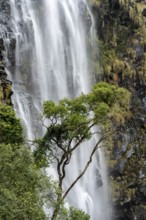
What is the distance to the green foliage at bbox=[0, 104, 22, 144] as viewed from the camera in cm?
2146

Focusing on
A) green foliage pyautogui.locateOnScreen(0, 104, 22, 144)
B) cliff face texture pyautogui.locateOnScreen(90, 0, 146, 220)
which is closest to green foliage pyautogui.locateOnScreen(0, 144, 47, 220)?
green foliage pyautogui.locateOnScreen(0, 104, 22, 144)

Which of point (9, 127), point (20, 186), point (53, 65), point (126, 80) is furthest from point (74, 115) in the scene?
point (126, 80)

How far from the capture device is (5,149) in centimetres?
1399

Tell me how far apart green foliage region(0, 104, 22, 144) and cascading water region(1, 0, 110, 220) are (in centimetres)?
845

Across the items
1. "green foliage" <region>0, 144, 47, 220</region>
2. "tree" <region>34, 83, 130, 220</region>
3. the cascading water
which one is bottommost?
"green foliage" <region>0, 144, 47, 220</region>

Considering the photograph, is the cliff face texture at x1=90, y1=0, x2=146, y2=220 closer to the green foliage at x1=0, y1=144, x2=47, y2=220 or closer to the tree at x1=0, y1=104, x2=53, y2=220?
the tree at x1=0, y1=104, x2=53, y2=220

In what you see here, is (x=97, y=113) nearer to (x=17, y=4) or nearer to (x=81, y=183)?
(x=81, y=183)

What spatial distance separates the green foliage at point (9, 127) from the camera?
21456mm

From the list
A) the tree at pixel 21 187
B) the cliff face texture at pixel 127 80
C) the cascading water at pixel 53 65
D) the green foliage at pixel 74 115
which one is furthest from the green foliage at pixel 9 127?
the cliff face texture at pixel 127 80

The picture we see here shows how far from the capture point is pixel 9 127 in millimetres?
21703

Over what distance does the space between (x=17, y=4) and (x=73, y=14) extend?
672cm

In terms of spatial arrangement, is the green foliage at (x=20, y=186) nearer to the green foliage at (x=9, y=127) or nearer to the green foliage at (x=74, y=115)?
the green foliage at (x=74, y=115)

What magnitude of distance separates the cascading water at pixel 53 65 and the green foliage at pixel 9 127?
8.45 meters

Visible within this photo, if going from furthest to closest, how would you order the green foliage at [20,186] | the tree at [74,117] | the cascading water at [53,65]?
the cascading water at [53,65] → the tree at [74,117] → the green foliage at [20,186]
